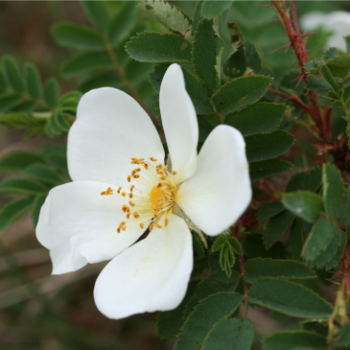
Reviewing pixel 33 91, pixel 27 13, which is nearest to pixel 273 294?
pixel 33 91

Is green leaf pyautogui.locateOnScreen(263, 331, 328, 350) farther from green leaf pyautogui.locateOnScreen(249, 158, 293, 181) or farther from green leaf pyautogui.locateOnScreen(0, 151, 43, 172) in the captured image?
green leaf pyautogui.locateOnScreen(0, 151, 43, 172)

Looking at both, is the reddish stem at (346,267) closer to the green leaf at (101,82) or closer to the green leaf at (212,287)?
the green leaf at (212,287)

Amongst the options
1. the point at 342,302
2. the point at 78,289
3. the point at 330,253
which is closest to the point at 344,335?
the point at 342,302

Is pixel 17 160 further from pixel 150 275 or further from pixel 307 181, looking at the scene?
pixel 307 181

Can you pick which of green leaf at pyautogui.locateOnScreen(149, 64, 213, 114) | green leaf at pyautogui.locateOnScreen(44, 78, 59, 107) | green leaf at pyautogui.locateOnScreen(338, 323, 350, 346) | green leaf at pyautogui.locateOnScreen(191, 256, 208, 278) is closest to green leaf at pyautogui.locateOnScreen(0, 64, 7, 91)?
green leaf at pyautogui.locateOnScreen(44, 78, 59, 107)

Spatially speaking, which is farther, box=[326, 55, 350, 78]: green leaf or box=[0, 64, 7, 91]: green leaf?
box=[0, 64, 7, 91]: green leaf
